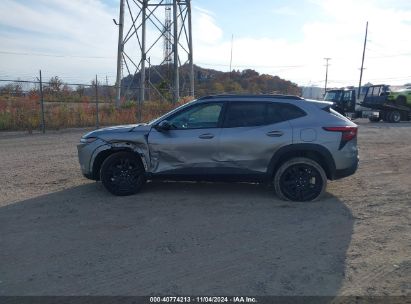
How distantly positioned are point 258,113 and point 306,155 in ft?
3.40

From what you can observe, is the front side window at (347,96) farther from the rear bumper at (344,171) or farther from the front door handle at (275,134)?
the front door handle at (275,134)

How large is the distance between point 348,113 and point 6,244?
28.5 meters

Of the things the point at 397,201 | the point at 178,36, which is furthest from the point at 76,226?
the point at 178,36

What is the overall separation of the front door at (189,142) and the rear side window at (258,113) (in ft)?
0.70

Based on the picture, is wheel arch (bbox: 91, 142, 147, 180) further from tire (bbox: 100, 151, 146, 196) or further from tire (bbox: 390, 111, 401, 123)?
tire (bbox: 390, 111, 401, 123)

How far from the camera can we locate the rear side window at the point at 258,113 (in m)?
7.04

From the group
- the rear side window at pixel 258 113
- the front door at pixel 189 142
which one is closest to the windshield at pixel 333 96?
the rear side window at pixel 258 113

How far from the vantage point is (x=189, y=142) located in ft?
23.0

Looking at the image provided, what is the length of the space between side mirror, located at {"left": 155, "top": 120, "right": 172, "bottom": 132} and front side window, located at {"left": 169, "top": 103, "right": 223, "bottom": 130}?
0.09m

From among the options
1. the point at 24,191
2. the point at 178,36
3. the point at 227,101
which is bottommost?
the point at 24,191

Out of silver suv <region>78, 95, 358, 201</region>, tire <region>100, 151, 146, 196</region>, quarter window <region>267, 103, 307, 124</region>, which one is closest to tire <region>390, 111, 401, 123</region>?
silver suv <region>78, 95, 358, 201</region>

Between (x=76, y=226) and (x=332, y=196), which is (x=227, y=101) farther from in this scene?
(x=76, y=226)

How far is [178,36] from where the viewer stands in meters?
26.6

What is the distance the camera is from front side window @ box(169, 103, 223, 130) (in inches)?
281
